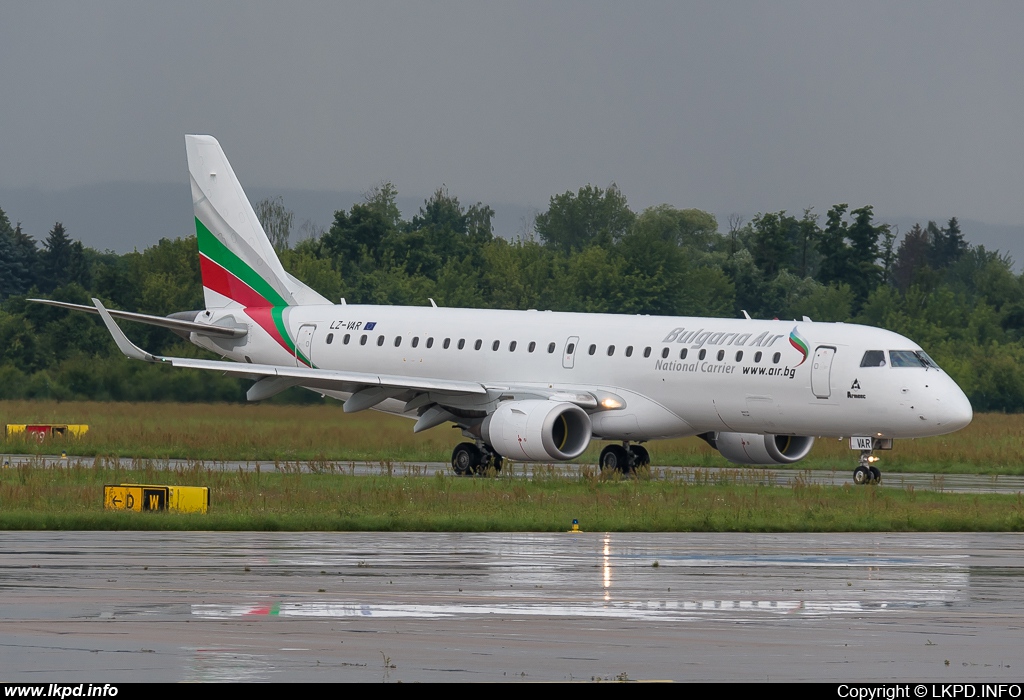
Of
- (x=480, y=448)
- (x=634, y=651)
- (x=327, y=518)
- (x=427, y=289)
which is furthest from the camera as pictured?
(x=427, y=289)

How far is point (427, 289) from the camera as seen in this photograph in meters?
89.3

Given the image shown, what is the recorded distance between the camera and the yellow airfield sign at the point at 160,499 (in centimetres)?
2502

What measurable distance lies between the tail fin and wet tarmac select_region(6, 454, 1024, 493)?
5575mm

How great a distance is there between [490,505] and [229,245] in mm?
19928

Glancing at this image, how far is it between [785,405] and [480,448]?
6.87 meters

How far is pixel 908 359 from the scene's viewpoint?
1320 inches

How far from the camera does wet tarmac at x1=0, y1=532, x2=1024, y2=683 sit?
1127 cm

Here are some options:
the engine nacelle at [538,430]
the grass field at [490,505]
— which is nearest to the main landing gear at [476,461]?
the engine nacelle at [538,430]

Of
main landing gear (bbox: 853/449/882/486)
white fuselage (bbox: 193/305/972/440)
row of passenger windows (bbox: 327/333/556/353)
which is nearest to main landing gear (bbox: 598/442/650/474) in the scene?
white fuselage (bbox: 193/305/972/440)

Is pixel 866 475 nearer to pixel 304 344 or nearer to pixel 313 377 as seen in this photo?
pixel 313 377

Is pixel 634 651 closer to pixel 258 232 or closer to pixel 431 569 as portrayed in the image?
pixel 431 569

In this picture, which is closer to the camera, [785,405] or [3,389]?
[785,405]

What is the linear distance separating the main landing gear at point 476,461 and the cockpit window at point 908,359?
8.56 meters

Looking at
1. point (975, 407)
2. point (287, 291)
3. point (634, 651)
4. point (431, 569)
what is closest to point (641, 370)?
point (287, 291)
